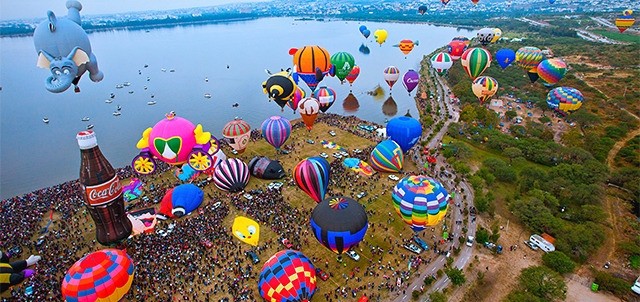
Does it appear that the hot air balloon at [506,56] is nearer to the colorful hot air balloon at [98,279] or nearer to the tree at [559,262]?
the tree at [559,262]

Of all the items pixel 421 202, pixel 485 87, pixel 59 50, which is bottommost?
pixel 485 87

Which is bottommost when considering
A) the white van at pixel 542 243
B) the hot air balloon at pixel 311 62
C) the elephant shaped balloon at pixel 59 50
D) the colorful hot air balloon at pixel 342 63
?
the white van at pixel 542 243

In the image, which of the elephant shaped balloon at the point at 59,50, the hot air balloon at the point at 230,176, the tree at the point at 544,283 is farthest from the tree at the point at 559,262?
the elephant shaped balloon at the point at 59,50

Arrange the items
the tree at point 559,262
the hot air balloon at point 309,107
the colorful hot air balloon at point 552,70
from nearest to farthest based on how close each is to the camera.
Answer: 1. the tree at point 559,262
2. the hot air balloon at point 309,107
3. the colorful hot air balloon at point 552,70

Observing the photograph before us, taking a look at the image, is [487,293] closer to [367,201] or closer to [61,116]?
[367,201]

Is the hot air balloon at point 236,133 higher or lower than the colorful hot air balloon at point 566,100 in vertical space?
higher

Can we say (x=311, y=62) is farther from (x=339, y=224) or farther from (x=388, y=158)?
(x=339, y=224)

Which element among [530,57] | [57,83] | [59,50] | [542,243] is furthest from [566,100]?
[57,83]
